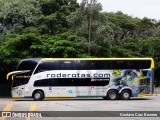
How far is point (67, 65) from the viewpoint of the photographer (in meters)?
28.0

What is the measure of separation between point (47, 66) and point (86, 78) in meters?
3.06

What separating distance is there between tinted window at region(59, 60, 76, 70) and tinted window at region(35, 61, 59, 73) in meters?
0.31

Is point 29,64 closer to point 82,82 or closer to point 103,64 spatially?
point 82,82

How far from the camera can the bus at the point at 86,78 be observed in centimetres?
2784

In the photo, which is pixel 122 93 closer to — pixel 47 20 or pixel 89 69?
pixel 89 69

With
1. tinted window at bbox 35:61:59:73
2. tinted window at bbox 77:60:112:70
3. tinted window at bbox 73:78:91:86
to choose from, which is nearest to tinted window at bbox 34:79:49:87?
tinted window at bbox 35:61:59:73

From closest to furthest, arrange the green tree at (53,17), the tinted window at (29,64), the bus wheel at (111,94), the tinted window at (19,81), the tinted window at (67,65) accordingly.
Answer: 1. the tinted window at (29,64)
2. the tinted window at (19,81)
3. the tinted window at (67,65)
4. the bus wheel at (111,94)
5. the green tree at (53,17)

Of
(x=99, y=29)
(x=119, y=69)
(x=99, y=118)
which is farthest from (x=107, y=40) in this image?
(x=99, y=118)

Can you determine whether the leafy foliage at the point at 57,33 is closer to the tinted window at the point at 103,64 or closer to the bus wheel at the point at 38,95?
the tinted window at the point at 103,64

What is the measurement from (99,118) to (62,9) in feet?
95.0

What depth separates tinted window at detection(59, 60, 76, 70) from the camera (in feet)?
91.5

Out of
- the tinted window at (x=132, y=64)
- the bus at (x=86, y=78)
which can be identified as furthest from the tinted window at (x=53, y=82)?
the tinted window at (x=132, y=64)

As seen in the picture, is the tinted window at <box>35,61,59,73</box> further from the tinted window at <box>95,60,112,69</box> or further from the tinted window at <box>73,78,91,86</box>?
the tinted window at <box>95,60,112,69</box>

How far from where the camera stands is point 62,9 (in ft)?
134
